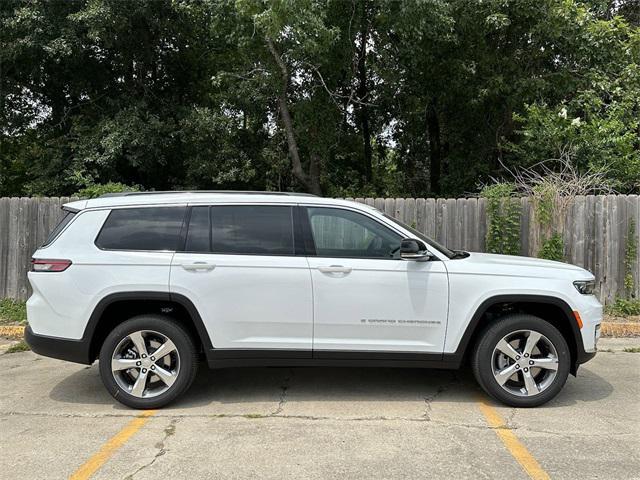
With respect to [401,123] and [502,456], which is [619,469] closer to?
[502,456]

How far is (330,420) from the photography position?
14.5 feet

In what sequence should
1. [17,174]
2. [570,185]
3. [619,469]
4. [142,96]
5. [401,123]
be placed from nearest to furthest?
[619,469] → [570,185] → [142,96] → [17,174] → [401,123]

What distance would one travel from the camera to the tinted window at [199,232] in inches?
187

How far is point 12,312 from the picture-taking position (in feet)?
27.4

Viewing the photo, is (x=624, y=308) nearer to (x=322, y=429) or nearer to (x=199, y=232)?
(x=322, y=429)

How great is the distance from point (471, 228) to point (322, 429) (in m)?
5.32

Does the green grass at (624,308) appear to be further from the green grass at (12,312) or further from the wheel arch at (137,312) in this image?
the green grass at (12,312)

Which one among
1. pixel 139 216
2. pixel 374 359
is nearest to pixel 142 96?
pixel 139 216

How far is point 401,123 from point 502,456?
15.2 m

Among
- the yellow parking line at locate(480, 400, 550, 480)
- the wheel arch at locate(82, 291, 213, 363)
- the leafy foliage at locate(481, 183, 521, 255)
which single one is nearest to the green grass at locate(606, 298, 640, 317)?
the leafy foliage at locate(481, 183, 521, 255)

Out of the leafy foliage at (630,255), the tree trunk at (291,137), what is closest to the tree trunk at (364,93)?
the tree trunk at (291,137)

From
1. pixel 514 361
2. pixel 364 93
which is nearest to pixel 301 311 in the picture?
pixel 514 361

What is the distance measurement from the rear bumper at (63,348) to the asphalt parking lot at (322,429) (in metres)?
0.50

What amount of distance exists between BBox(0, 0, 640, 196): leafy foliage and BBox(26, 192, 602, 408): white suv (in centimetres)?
622
